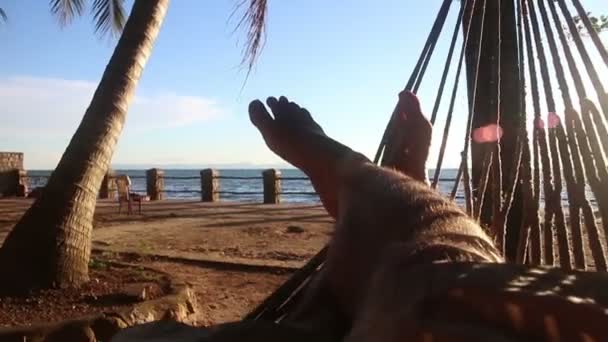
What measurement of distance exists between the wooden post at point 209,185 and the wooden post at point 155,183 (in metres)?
1.39

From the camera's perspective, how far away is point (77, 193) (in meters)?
2.99

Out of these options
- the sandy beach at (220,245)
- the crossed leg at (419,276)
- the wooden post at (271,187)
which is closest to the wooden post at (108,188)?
the wooden post at (271,187)

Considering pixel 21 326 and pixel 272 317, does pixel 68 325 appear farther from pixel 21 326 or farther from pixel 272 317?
pixel 272 317

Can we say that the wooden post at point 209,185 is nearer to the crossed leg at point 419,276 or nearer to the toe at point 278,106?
the toe at point 278,106

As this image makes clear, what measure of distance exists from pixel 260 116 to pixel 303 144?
26cm

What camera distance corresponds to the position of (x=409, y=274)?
0.40 meters

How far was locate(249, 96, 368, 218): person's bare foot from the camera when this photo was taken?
37.1 inches

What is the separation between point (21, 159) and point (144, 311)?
14.4 metres

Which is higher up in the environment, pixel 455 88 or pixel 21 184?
pixel 455 88

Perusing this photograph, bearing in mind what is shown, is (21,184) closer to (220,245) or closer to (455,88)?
(220,245)

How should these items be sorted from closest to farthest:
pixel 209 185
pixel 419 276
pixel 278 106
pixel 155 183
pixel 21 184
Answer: pixel 419 276 < pixel 278 106 < pixel 209 185 < pixel 155 183 < pixel 21 184

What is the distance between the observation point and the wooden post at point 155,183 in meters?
13.5

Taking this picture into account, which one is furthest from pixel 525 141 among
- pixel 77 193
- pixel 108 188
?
pixel 108 188

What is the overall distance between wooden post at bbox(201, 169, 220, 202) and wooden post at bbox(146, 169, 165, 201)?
4.56 feet
